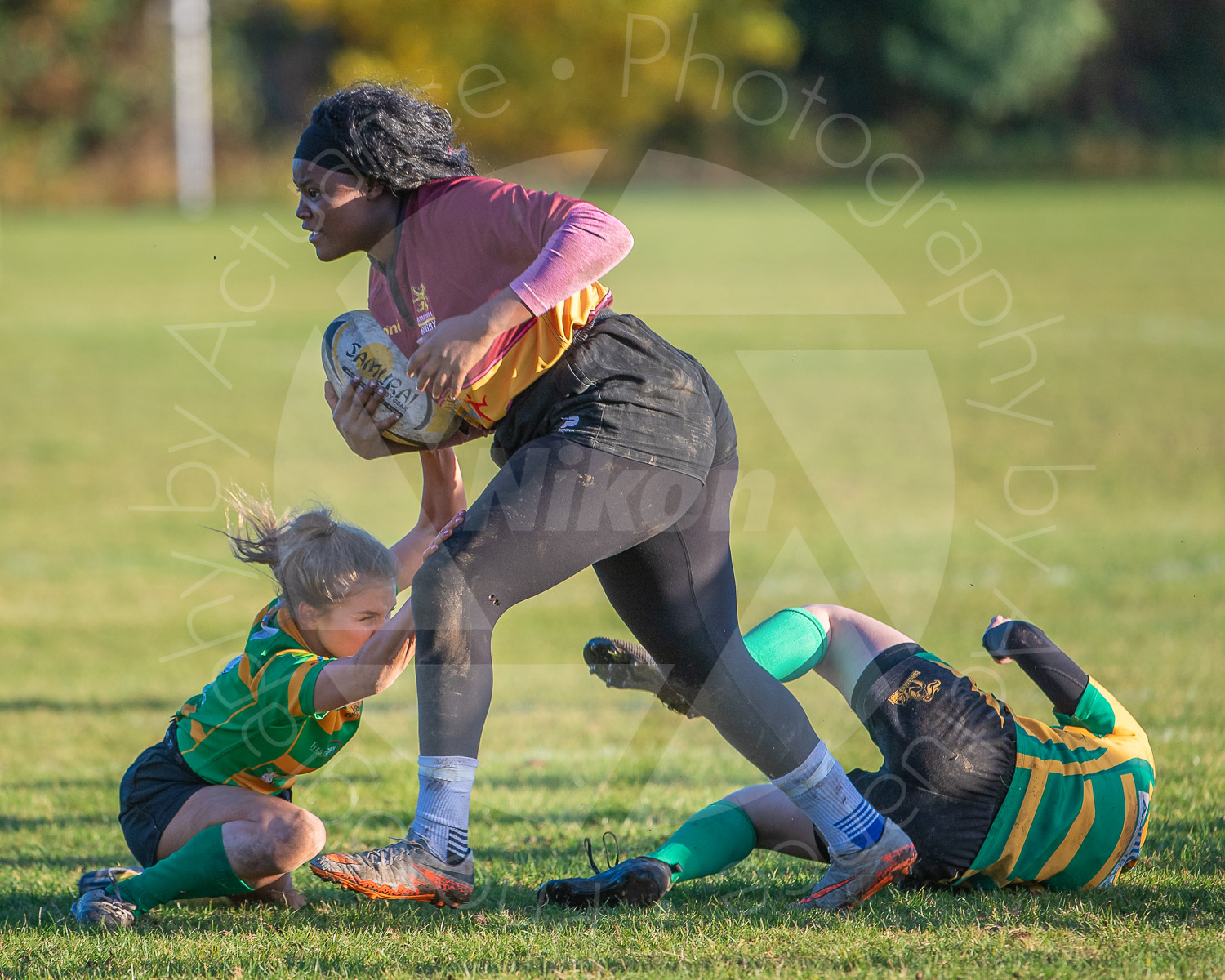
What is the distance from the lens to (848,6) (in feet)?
119

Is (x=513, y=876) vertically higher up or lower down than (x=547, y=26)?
lower down

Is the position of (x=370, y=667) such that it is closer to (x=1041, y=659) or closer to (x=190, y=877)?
(x=190, y=877)

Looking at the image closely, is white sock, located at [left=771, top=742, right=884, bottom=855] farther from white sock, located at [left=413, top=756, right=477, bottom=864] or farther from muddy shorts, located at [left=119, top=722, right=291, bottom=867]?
muddy shorts, located at [left=119, top=722, right=291, bottom=867]

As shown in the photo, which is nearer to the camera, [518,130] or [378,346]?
[378,346]

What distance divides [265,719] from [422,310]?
103 cm

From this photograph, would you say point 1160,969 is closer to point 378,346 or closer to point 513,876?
point 513,876

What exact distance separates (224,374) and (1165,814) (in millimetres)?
13407

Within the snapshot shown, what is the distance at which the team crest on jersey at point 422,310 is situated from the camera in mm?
2961

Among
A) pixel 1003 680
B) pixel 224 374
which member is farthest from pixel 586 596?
pixel 224 374

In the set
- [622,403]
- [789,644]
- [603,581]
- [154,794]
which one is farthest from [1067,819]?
[154,794]

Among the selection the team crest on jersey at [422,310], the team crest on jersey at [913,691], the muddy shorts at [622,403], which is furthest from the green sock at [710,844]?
the team crest on jersey at [422,310]

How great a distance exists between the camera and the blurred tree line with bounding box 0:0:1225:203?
110ft

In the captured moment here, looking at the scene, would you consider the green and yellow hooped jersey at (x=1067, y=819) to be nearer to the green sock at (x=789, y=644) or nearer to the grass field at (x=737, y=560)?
the grass field at (x=737, y=560)

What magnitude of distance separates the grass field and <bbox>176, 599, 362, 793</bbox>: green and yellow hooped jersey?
35cm
